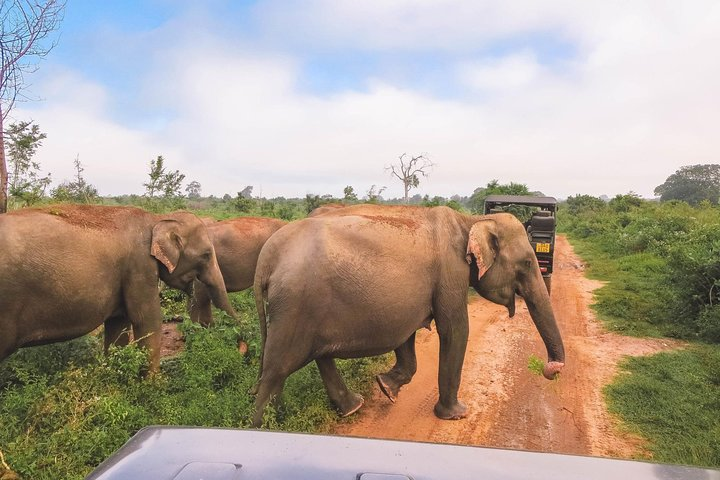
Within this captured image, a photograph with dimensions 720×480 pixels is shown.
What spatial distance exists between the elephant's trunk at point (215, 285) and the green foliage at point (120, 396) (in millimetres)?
428

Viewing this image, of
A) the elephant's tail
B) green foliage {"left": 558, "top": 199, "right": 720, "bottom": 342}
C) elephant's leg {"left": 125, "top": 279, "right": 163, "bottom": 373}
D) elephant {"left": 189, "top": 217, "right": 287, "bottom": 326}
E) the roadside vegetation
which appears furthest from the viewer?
elephant {"left": 189, "top": 217, "right": 287, "bottom": 326}

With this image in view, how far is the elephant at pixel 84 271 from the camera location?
458cm

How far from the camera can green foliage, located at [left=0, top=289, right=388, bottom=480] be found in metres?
3.91

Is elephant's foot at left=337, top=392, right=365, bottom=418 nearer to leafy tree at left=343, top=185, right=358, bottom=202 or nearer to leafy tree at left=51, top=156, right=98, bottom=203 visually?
leafy tree at left=51, top=156, right=98, bottom=203

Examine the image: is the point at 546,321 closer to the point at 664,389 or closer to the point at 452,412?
the point at 452,412

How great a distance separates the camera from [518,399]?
19.3 feet

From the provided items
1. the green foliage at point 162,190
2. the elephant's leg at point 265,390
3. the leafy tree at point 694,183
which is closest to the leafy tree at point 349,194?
the green foliage at point 162,190

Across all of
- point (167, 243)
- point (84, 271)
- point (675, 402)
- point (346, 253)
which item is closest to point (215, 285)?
point (167, 243)

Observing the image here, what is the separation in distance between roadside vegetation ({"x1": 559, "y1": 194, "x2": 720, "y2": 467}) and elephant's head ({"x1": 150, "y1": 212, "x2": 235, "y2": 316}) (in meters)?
5.18

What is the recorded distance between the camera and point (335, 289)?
4367 millimetres

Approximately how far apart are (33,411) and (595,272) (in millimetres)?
14267

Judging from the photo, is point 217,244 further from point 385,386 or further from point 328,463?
point 328,463

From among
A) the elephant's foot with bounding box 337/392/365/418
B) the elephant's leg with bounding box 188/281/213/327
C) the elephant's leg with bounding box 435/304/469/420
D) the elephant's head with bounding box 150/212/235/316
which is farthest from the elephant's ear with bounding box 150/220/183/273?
the elephant's leg with bounding box 435/304/469/420

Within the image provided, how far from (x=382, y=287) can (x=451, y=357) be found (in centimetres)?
131
